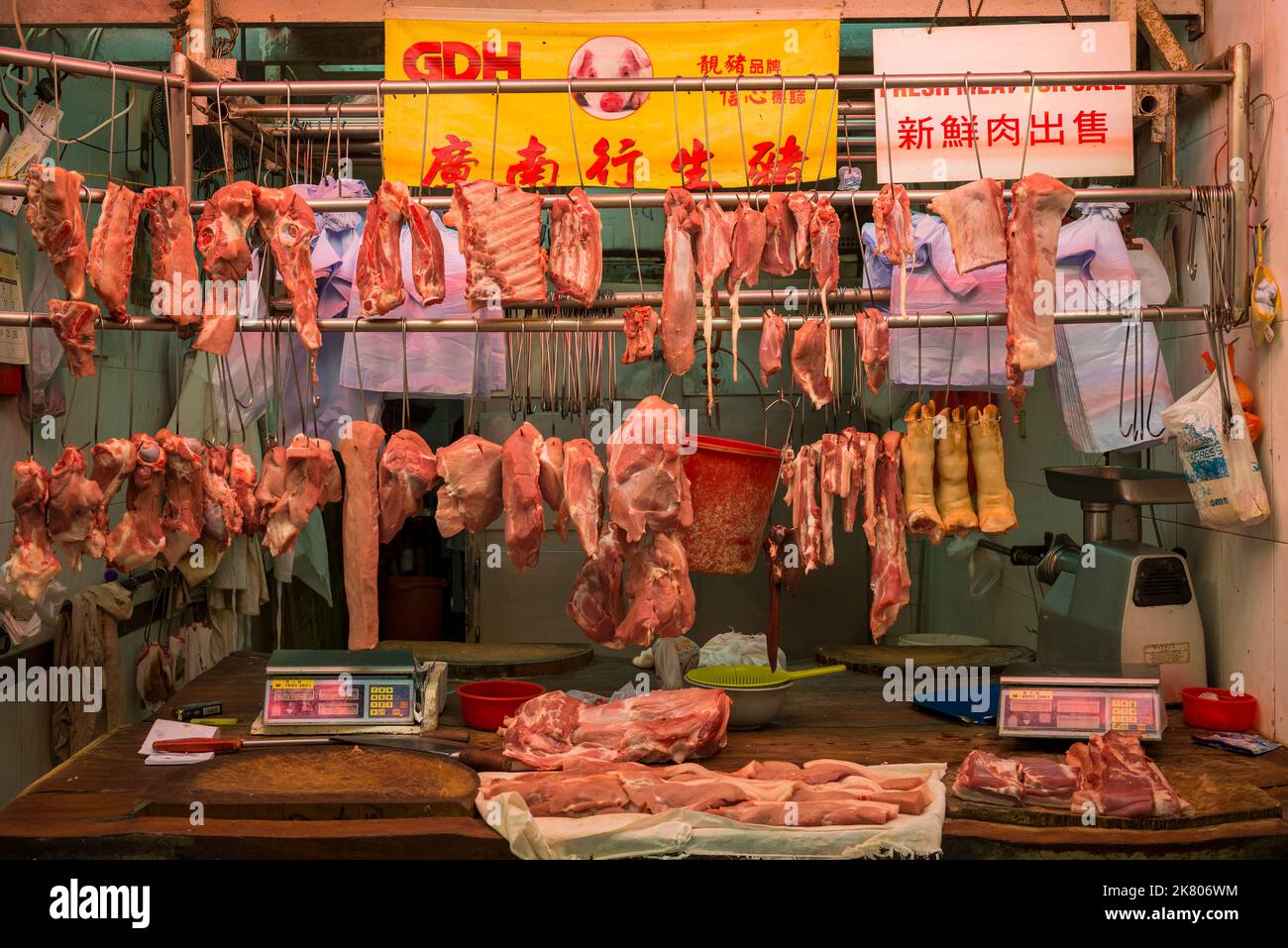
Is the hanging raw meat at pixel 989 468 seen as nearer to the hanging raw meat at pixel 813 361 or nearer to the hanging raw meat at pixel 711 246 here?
the hanging raw meat at pixel 813 361

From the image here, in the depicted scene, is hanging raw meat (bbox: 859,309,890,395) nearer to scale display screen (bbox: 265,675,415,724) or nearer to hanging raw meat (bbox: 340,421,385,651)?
hanging raw meat (bbox: 340,421,385,651)

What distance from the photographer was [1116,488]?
4.98m

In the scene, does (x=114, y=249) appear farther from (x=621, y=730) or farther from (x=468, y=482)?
(x=621, y=730)

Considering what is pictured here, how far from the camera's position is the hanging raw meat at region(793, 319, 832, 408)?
14.9 ft

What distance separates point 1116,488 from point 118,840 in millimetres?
3891

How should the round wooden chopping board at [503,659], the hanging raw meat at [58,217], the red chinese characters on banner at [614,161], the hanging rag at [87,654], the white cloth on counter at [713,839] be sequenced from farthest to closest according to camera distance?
the hanging rag at [87,654] → the round wooden chopping board at [503,659] → the red chinese characters on banner at [614,161] → the hanging raw meat at [58,217] → the white cloth on counter at [713,839]

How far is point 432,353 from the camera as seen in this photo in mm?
6023

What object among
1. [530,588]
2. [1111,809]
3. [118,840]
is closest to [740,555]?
[1111,809]

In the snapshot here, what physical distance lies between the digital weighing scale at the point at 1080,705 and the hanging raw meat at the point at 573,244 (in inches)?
85.0

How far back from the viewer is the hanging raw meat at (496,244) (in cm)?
448

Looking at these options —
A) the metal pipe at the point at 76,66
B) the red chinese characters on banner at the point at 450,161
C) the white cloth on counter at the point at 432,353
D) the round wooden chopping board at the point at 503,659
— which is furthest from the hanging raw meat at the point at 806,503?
the metal pipe at the point at 76,66

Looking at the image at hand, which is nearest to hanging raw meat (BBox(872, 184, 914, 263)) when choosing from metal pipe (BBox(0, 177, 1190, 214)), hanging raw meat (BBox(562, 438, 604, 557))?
metal pipe (BBox(0, 177, 1190, 214))

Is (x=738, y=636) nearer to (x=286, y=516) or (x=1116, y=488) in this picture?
(x=1116, y=488)

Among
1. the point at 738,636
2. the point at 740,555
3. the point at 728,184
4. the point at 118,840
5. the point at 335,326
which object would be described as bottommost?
the point at 118,840
